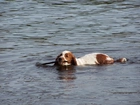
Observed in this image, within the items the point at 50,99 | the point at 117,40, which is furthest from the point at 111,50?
the point at 50,99

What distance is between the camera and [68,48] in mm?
15688

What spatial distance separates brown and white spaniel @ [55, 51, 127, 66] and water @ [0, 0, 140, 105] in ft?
0.78

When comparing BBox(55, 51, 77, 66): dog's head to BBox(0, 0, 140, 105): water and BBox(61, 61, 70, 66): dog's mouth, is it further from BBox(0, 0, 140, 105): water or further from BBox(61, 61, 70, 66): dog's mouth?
BBox(0, 0, 140, 105): water

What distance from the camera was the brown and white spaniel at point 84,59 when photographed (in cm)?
1346

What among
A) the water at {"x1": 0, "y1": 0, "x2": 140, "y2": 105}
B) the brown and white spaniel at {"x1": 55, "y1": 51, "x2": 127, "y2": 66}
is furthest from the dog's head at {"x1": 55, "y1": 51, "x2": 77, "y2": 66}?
the water at {"x1": 0, "y1": 0, "x2": 140, "y2": 105}

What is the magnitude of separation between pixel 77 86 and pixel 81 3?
42.2 ft

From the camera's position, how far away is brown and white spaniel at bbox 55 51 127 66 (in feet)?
44.2

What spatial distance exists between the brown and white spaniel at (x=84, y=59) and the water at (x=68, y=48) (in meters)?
0.24

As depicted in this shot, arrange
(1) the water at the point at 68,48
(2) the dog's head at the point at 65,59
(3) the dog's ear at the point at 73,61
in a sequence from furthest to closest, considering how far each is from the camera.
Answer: (3) the dog's ear at the point at 73,61, (2) the dog's head at the point at 65,59, (1) the water at the point at 68,48

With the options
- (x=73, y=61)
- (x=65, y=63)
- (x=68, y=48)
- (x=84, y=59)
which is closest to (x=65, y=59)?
(x=65, y=63)

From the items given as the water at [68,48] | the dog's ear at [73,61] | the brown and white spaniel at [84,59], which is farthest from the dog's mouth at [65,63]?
the water at [68,48]

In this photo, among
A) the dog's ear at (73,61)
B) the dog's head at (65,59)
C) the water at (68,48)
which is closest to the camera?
the water at (68,48)

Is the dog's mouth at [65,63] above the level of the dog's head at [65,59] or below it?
below

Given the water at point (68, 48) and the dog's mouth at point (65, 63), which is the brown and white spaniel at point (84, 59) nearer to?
the dog's mouth at point (65, 63)
